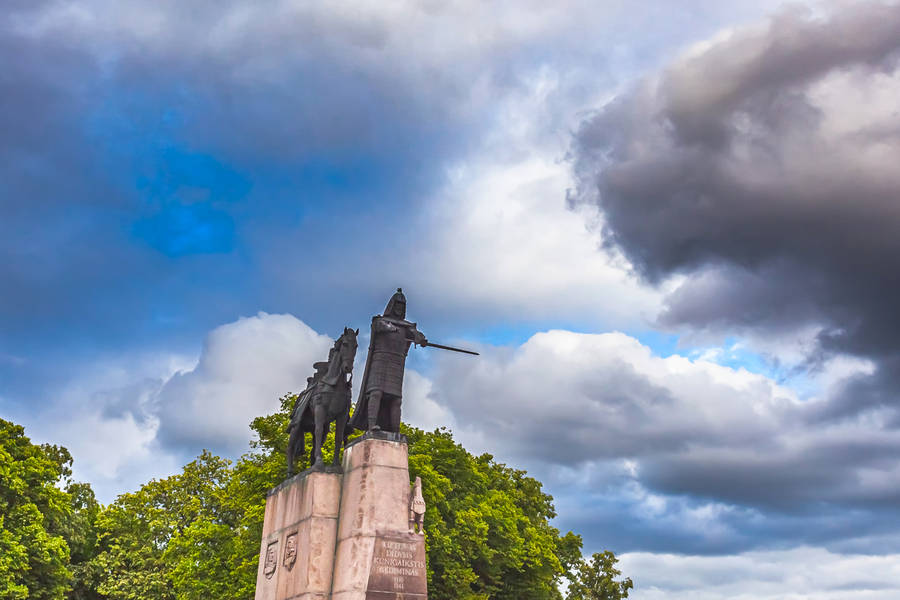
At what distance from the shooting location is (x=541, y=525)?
5072 centimetres

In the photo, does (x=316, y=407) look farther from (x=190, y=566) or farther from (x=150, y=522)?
(x=150, y=522)

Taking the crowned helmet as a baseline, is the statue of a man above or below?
below

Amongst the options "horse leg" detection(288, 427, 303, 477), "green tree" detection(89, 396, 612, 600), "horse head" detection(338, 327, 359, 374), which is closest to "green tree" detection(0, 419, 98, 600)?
"green tree" detection(89, 396, 612, 600)

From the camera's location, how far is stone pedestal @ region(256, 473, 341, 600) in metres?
19.1

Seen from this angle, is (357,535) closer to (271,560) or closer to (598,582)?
(271,560)

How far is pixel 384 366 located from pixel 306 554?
4024 millimetres

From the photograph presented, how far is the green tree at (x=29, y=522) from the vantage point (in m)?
38.7

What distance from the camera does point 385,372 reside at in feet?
66.9

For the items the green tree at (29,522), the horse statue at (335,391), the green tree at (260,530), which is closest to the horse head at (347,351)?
the horse statue at (335,391)

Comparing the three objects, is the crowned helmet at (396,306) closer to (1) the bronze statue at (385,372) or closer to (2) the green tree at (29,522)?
(1) the bronze statue at (385,372)

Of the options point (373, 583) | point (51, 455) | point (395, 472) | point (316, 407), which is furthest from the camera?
point (51, 455)

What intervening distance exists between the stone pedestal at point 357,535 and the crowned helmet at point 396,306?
2.75 meters

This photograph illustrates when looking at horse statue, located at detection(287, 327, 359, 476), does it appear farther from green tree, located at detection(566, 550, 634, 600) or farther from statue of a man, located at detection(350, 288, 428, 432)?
green tree, located at detection(566, 550, 634, 600)

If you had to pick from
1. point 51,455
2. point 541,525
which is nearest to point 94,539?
point 51,455
